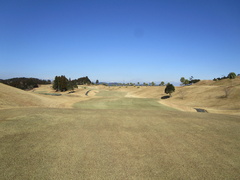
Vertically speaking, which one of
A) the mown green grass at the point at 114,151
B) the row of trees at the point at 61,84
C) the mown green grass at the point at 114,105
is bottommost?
the mown green grass at the point at 114,105

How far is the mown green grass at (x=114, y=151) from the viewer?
253 inches

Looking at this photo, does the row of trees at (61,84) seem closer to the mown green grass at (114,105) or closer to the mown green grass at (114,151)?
the mown green grass at (114,105)

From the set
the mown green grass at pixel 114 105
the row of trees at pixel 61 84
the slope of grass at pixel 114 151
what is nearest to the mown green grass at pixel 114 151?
the slope of grass at pixel 114 151

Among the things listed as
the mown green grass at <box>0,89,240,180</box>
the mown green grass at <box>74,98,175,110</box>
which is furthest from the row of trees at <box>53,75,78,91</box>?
the mown green grass at <box>0,89,240,180</box>

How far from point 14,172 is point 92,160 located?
131 inches

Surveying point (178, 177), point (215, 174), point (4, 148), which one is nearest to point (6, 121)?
point (4, 148)

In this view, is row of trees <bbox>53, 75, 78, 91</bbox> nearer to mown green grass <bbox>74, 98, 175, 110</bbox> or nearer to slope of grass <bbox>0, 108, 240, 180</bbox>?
mown green grass <bbox>74, 98, 175, 110</bbox>

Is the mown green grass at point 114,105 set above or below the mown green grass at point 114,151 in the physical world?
below

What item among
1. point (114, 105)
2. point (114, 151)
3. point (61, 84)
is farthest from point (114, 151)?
point (61, 84)

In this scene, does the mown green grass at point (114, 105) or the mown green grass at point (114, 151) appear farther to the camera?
the mown green grass at point (114, 105)

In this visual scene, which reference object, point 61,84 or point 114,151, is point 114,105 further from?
point 61,84

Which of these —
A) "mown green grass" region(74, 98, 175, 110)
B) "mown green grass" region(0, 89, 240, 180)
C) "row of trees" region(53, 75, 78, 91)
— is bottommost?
"mown green grass" region(74, 98, 175, 110)

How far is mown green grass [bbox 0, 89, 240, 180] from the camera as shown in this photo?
6.42 meters

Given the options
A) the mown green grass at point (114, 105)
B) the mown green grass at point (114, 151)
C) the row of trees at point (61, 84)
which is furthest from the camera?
the row of trees at point (61, 84)
